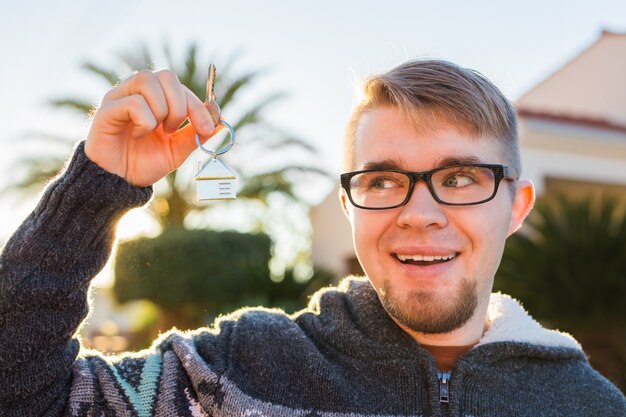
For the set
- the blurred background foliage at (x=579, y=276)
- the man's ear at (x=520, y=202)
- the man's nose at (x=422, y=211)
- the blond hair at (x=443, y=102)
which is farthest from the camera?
the blurred background foliage at (x=579, y=276)

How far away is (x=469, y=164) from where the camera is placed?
Answer: 2191mm

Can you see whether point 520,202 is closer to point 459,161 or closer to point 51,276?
point 459,161

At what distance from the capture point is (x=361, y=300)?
7.86 feet

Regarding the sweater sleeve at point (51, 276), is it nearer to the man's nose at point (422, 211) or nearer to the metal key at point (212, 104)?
the metal key at point (212, 104)

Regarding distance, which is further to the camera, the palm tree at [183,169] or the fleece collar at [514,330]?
the palm tree at [183,169]

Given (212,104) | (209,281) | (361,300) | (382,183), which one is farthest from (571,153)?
(212,104)

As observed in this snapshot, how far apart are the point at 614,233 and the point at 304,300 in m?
4.73

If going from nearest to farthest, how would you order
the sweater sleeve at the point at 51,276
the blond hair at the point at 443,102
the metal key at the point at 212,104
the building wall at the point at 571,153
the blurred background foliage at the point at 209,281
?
the sweater sleeve at the point at 51,276
the metal key at the point at 212,104
the blond hair at the point at 443,102
the building wall at the point at 571,153
the blurred background foliage at the point at 209,281

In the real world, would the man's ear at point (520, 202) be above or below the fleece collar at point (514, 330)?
above

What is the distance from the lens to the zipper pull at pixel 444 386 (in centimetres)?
221

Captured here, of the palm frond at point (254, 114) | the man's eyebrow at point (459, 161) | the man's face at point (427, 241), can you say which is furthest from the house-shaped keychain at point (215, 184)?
the palm frond at point (254, 114)

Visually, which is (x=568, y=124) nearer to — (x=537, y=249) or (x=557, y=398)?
(x=537, y=249)

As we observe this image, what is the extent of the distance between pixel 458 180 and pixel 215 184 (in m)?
0.73

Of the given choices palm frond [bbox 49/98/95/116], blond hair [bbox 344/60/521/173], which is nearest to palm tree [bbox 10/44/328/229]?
palm frond [bbox 49/98/95/116]
